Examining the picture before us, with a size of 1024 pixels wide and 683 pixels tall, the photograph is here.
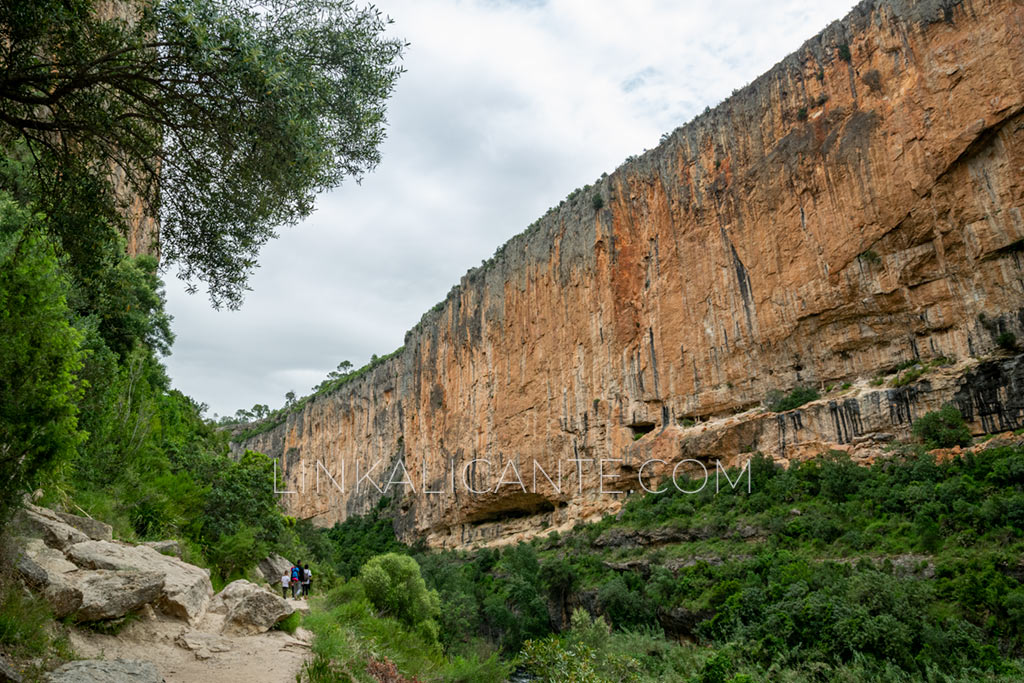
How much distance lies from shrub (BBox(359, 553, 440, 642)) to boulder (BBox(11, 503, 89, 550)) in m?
8.88

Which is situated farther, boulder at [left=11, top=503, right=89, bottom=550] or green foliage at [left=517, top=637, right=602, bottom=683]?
green foliage at [left=517, top=637, right=602, bottom=683]

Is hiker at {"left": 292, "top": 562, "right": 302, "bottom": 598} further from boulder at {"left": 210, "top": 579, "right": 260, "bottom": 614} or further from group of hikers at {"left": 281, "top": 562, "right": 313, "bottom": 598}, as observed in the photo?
boulder at {"left": 210, "top": 579, "right": 260, "bottom": 614}

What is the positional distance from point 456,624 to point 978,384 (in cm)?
1680

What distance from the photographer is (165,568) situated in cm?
856

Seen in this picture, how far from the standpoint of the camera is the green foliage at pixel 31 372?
16.9 feet

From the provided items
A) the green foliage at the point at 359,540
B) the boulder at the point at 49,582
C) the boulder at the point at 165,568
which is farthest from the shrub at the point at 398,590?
the green foliage at the point at 359,540

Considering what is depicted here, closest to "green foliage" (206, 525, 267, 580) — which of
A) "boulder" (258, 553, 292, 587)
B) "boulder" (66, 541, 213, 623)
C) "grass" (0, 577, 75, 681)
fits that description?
"boulder" (258, 553, 292, 587)

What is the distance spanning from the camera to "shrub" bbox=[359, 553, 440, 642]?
15664 mm

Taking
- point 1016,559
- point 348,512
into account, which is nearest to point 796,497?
point 1016,559

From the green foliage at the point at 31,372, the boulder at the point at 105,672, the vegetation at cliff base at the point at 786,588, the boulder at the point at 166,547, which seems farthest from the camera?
the vegetation at cliff base at the point at 786,588

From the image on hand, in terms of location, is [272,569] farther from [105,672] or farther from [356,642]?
[105,672]

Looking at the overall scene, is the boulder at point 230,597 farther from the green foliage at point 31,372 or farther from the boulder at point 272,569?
the boulder at point 272,569

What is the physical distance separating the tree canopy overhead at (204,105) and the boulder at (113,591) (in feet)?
10.1

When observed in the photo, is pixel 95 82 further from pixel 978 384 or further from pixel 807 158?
pixel 807 158
